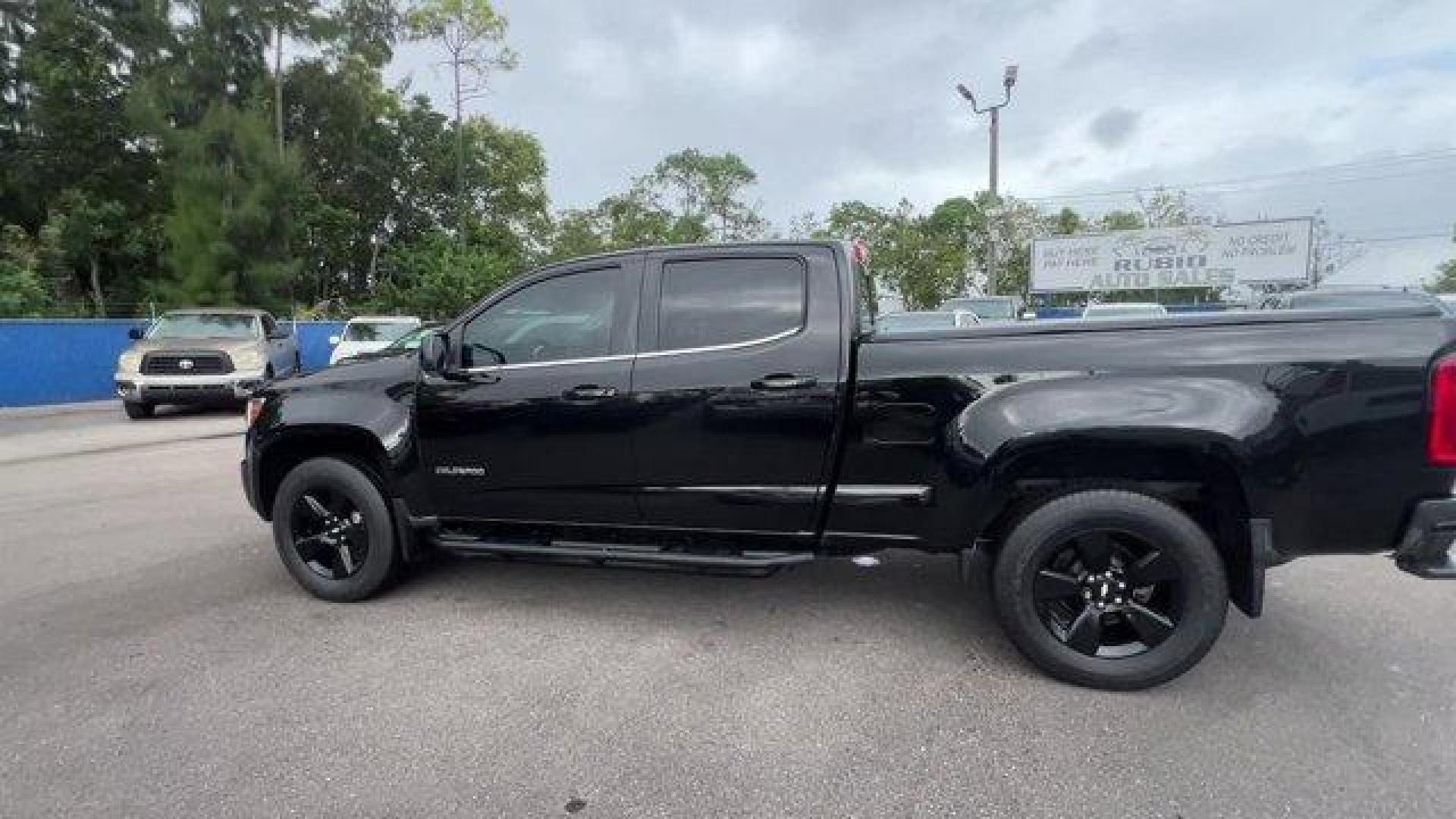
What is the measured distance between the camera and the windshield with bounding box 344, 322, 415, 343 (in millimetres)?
15469

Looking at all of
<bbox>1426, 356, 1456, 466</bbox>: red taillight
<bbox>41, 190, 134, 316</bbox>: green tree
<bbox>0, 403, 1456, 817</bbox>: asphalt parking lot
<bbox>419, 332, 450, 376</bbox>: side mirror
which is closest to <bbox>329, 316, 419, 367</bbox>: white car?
<bbox>0, 403, 1456, 817</bbox>: asphalt parking lot

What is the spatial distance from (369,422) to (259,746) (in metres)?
1.65

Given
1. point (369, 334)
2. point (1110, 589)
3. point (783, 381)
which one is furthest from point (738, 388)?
point (369, 334)

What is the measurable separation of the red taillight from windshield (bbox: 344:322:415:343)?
15457mm

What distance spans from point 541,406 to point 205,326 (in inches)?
462

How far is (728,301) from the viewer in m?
3.66

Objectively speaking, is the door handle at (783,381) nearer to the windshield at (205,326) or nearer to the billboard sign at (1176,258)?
the windshield at (205,326)

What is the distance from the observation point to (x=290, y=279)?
983 inches

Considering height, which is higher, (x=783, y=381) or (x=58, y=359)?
(x=783, y=381)

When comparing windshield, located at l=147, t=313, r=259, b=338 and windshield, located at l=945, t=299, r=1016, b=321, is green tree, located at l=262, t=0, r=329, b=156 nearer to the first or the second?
windshield, located at l=147, t=313, r=259, b=338

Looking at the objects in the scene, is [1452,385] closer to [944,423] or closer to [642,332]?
[944,423]

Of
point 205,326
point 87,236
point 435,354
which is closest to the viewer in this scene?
point 435,354

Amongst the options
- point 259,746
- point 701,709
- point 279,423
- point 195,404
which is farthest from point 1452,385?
point 195,404

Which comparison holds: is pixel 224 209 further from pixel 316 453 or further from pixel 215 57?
pixel 316 453
